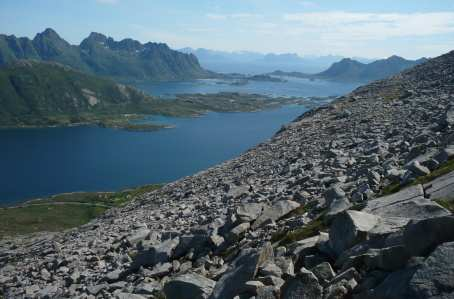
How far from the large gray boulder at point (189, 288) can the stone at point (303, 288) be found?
159 inches

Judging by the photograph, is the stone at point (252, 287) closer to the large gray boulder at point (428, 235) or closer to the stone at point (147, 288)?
the large gray boulder at point (428, 235)

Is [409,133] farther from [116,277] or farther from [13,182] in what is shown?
[13,182]

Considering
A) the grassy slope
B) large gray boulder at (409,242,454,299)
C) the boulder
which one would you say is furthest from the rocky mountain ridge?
the grassy slope

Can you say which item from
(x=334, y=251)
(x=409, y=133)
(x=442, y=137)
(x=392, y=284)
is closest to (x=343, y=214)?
(x=334, y=251)

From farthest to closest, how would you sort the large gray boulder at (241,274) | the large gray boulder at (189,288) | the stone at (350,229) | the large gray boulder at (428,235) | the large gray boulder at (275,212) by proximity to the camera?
the large gray boulder at (275,212), the large gray boulder at (189,288), the large gray boulder at (241,274), the stone at (350,229), the large gray boulder at (428,235)

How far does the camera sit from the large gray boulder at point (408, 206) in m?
13.6

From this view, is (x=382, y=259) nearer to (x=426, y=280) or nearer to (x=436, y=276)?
(x=426, y=280)

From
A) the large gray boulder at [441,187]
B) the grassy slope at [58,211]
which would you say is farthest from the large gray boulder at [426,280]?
the grassy slope at [58,211]

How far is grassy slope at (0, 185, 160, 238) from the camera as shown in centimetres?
12338

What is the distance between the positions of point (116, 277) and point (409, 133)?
2312 cm

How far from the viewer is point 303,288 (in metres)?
11.8

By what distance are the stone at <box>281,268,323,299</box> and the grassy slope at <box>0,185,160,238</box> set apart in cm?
11309

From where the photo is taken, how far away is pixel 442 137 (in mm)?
27625

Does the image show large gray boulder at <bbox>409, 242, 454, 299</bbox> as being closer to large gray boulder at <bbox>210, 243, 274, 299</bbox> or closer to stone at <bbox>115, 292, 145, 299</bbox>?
large gray boulder at <bbox>210, 243, 274, 299</bbox>
